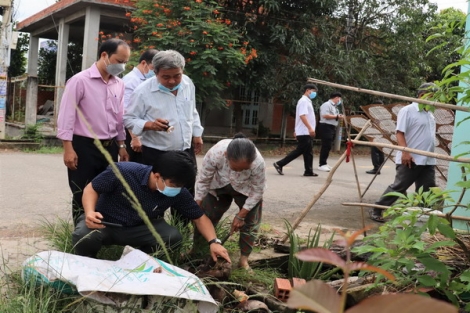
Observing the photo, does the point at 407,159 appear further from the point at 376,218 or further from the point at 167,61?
the point at 167,61

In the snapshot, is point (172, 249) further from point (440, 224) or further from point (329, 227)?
point (329, 227)

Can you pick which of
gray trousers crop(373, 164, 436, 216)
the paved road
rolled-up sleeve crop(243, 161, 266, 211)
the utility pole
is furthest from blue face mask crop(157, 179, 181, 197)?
the utility pole

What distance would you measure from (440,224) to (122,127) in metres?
2.53

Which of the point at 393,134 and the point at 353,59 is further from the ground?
the point at 353,59

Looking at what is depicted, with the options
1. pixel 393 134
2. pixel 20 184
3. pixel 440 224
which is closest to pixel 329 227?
pixel 393 134

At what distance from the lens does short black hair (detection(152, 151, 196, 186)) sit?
10.2ft

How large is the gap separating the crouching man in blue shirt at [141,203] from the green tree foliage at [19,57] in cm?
1953

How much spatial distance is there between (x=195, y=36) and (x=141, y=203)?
9266 millimetres

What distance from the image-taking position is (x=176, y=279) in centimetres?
288

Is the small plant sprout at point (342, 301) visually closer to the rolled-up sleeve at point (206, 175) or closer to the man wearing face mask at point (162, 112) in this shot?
the rolled-up sleeve at point (206, 175)

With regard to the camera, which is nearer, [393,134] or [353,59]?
[393,134]

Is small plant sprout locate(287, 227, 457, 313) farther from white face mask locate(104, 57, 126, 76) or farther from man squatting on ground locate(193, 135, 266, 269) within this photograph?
white face mask locate(104, 57, 126, 76)

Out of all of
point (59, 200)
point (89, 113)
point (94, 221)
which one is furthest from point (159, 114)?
point (59, 200)

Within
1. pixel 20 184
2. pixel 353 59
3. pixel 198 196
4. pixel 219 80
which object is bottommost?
pixel 20 184
